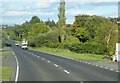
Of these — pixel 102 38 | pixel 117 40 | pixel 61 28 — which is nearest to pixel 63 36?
pixel 61 28

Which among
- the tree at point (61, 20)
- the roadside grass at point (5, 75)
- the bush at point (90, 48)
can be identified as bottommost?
the bush at point (90, 48)

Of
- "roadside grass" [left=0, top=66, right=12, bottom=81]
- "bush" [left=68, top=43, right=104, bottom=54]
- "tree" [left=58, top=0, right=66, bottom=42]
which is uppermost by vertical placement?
"tree" [left=58, top=0, right=66, bottom=42]

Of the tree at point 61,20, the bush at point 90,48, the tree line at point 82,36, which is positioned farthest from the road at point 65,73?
the tree at point 61,20

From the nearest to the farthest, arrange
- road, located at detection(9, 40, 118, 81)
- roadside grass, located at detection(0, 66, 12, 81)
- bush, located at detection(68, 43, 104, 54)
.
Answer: road, located at detection(9, 40, 118, 81) < roadside grass, located at detection(0, 66, 12, 81) < bush, located at detection(68, 43, 104, 54)

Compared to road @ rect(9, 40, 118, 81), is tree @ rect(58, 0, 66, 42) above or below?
above

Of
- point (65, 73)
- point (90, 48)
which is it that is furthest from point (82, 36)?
point (65, 73)

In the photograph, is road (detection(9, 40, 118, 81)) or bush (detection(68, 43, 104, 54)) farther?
bush (detection(68, 43, 104, 54))

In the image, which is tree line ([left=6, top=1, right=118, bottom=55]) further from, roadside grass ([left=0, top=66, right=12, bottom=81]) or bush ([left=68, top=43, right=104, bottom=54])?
roadside grass ([left=0, top=66, right=12, bottom=81])

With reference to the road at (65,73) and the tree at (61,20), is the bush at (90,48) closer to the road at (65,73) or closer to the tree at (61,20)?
the tree at (61,20)

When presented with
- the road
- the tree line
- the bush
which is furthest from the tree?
the road

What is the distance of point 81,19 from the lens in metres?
126

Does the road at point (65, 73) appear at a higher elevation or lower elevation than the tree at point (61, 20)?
lower

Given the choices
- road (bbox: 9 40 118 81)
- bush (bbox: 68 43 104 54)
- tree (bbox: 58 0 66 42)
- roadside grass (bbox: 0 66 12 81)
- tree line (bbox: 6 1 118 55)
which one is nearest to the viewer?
road (bbox: 9 40 118 81)

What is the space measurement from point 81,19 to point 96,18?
12.2 metres
